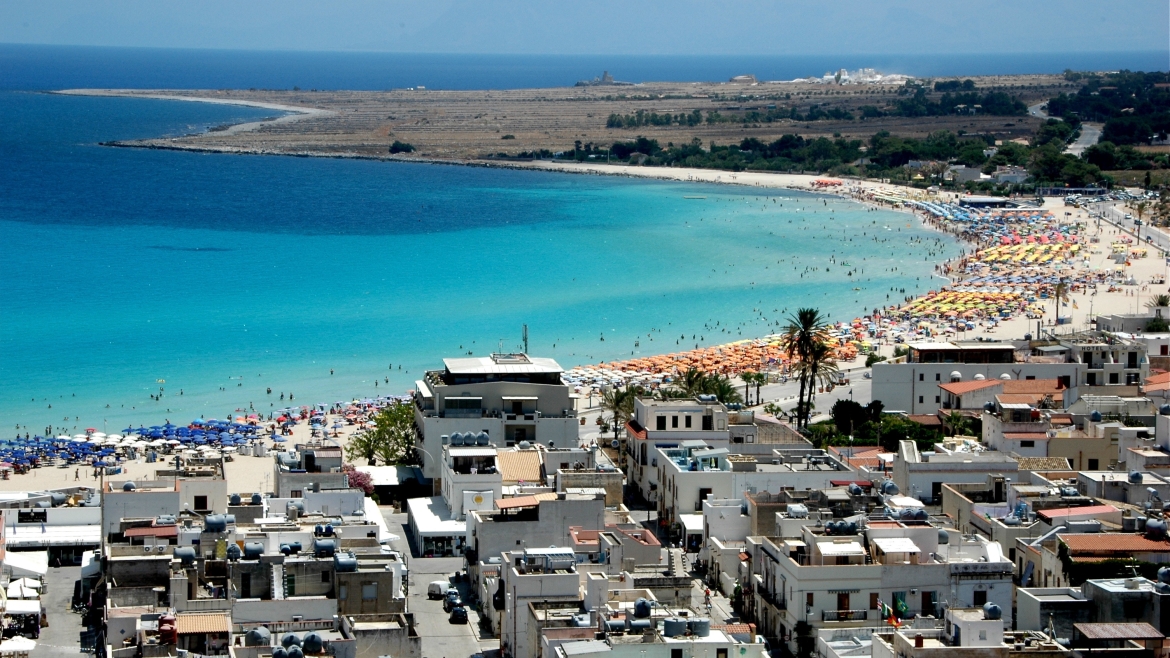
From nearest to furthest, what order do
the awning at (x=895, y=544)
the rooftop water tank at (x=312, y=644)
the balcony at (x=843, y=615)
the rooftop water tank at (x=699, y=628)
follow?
1. the rooftop water tank at (x=312, y=644)
2. the rooftop water tank at (x=699, y=628)
3. the balcony at (x=843, y=615)
4. the awning at (x=895, y=544)

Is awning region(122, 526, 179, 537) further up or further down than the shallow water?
further up

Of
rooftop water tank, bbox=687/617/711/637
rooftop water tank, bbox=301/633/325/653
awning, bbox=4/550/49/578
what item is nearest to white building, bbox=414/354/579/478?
awning, bbox=4/550/49/578

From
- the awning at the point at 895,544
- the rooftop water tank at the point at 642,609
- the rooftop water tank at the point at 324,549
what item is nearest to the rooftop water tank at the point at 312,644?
the rooftop water tank at the point at 324,549

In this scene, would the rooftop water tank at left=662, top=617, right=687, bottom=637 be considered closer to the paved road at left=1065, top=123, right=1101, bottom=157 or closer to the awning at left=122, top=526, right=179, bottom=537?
the awning at left=122, top=526, right=179, bottom=537

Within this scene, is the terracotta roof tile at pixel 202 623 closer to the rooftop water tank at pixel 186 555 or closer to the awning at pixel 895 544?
the rooftop water tank at pixel 186 555

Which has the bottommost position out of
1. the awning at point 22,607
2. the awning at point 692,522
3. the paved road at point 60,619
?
the paved road at point 60,619

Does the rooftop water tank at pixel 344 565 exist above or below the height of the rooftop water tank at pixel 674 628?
above
